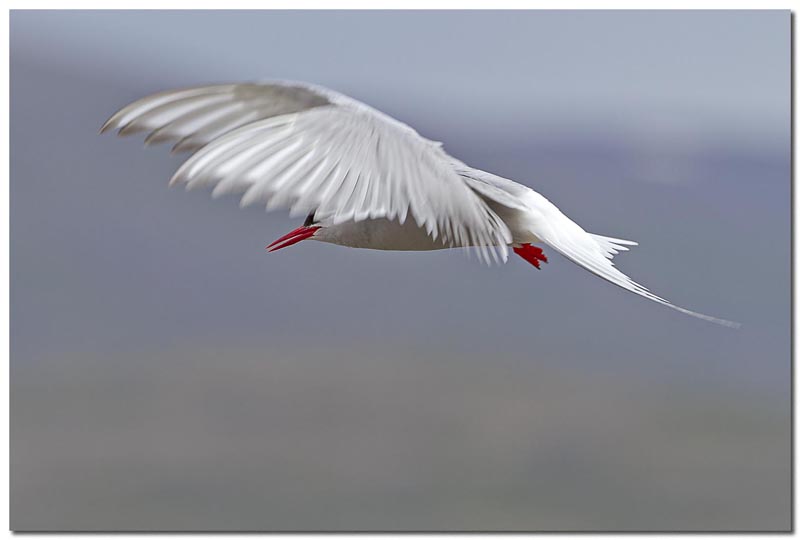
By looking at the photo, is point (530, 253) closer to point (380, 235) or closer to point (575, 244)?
point (575, 244)

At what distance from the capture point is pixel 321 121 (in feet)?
2.43

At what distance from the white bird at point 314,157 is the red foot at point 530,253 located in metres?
0.30

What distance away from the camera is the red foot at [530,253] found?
1.19 m

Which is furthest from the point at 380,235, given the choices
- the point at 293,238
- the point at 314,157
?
the point at 314,157

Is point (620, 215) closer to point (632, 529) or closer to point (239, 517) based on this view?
point (632, 529)

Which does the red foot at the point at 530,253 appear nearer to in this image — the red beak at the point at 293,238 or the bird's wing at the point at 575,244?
the bird's wing at the point at 575,244

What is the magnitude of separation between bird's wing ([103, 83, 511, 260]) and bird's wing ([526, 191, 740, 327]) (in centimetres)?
16

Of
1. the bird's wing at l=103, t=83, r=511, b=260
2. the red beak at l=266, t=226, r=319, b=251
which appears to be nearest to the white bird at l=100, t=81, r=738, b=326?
the bird's wing at l=103, t=83, r=511, b=260

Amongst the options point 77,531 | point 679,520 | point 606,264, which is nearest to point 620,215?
point 679,520

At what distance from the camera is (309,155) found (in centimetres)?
71

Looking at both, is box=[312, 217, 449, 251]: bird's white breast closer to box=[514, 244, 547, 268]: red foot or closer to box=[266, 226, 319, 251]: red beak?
box=[266, 226, 319, 251]: red beak

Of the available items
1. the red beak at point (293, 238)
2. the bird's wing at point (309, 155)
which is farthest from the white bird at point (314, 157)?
the red beak at point (293, 238)

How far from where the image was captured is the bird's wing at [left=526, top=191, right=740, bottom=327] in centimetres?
95

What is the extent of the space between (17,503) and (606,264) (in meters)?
2.93
